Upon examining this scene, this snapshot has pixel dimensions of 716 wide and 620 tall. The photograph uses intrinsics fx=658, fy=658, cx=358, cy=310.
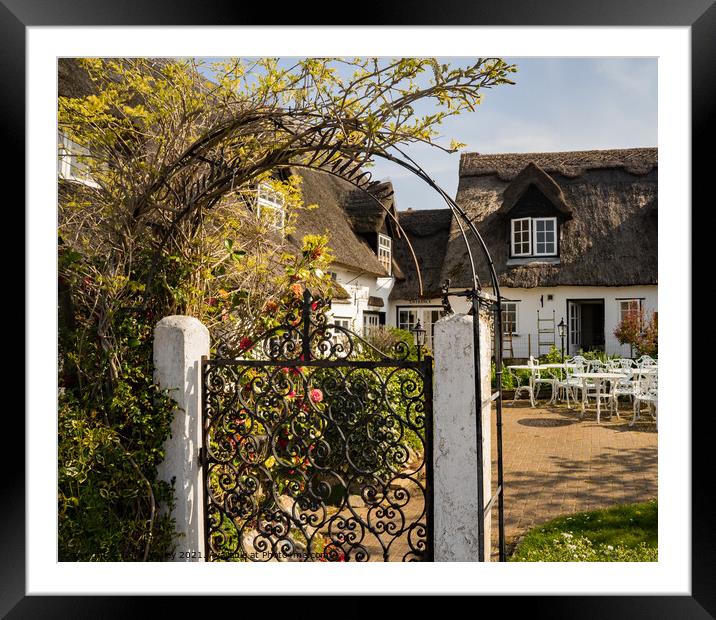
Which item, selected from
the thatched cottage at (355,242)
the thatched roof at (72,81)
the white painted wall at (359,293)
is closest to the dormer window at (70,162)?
the thatched roof at (72,81)

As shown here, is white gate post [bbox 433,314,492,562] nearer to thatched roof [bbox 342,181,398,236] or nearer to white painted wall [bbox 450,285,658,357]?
white painted wall [bbox 450,285,658,357]

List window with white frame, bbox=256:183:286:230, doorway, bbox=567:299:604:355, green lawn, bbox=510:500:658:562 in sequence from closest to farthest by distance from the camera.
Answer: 1. green lawn, bbox=510:500:658:562
2. window with white frame, bbox=256:183:286:230
3. doorway, bbox=567:299:604:355

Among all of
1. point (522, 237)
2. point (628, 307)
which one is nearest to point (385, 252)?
point (522, 237)

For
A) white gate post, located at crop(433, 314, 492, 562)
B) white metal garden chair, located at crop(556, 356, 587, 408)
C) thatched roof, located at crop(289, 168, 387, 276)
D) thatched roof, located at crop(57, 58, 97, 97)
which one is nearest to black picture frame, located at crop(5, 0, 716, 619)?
white gate post, located at crop(433, 314, 492, 562)

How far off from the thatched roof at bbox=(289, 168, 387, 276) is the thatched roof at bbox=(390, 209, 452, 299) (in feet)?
5.04

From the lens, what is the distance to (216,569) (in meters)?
3.54

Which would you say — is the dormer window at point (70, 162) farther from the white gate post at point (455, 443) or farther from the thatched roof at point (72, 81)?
the white gate post at point (455, 443)

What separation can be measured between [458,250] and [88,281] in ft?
54.5

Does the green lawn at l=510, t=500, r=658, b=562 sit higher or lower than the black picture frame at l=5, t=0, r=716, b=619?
lower

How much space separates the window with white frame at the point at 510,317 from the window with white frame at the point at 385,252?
3593 mm

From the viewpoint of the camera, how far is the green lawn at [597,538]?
4.83 meters

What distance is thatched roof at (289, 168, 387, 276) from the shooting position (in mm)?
15820
